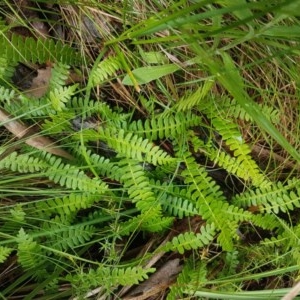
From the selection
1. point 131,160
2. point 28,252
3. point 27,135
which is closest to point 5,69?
point 27,135

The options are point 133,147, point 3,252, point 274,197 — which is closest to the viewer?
point 3,252

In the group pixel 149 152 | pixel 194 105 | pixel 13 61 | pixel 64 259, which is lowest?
pixel 64 259

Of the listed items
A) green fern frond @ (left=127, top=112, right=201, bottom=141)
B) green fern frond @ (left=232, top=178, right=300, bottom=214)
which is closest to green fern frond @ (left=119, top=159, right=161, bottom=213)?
green fern frond @ (left=127, top=112, right=201, bottom=141)

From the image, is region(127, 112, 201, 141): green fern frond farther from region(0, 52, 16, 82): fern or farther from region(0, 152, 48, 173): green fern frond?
region(0, 52, 16, 82): fern

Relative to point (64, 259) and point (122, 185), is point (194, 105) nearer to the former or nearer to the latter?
point (122, 185)

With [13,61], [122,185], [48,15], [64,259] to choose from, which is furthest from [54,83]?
[64,259]

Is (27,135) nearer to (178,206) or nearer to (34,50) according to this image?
(34,50)
